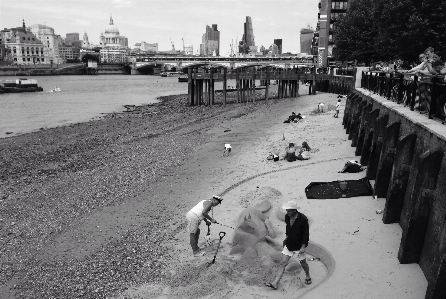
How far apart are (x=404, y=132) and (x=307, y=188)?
324 centimetres

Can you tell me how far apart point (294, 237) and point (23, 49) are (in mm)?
206174

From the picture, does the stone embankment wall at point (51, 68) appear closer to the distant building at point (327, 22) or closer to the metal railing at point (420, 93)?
the distant building at point (327, 22)

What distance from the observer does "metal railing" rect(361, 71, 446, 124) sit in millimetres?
8586

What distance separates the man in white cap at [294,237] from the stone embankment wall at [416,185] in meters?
2.00

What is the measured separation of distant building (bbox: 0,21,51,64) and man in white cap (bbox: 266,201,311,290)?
20004cm

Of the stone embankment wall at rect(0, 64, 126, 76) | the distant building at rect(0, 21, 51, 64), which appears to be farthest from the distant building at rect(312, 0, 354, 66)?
the distant building at rect(0, 21, 51, 64)

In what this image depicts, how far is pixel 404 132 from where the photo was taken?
9.84 metres

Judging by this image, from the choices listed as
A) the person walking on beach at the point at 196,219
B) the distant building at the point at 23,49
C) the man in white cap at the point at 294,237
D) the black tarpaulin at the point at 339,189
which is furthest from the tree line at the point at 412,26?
the distant building at the point at 23,49

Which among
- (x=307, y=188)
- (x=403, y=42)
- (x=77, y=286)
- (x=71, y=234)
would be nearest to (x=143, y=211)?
(x=71, y=234)

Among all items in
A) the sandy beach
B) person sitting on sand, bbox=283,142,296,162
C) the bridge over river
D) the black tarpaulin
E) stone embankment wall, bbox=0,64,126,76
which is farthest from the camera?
stone embankment wall, bbox=0,64,126,76

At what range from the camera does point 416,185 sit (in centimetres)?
726

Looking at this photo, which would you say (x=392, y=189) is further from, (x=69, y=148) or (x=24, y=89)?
(x=24, y=89)

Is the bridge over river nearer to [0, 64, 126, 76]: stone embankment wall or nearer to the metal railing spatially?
[0, 64, 126, 76]: stone embankment wall

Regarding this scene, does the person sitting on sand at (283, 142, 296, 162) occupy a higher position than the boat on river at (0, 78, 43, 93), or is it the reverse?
the boat on river at (0, 78, 43, 93)
